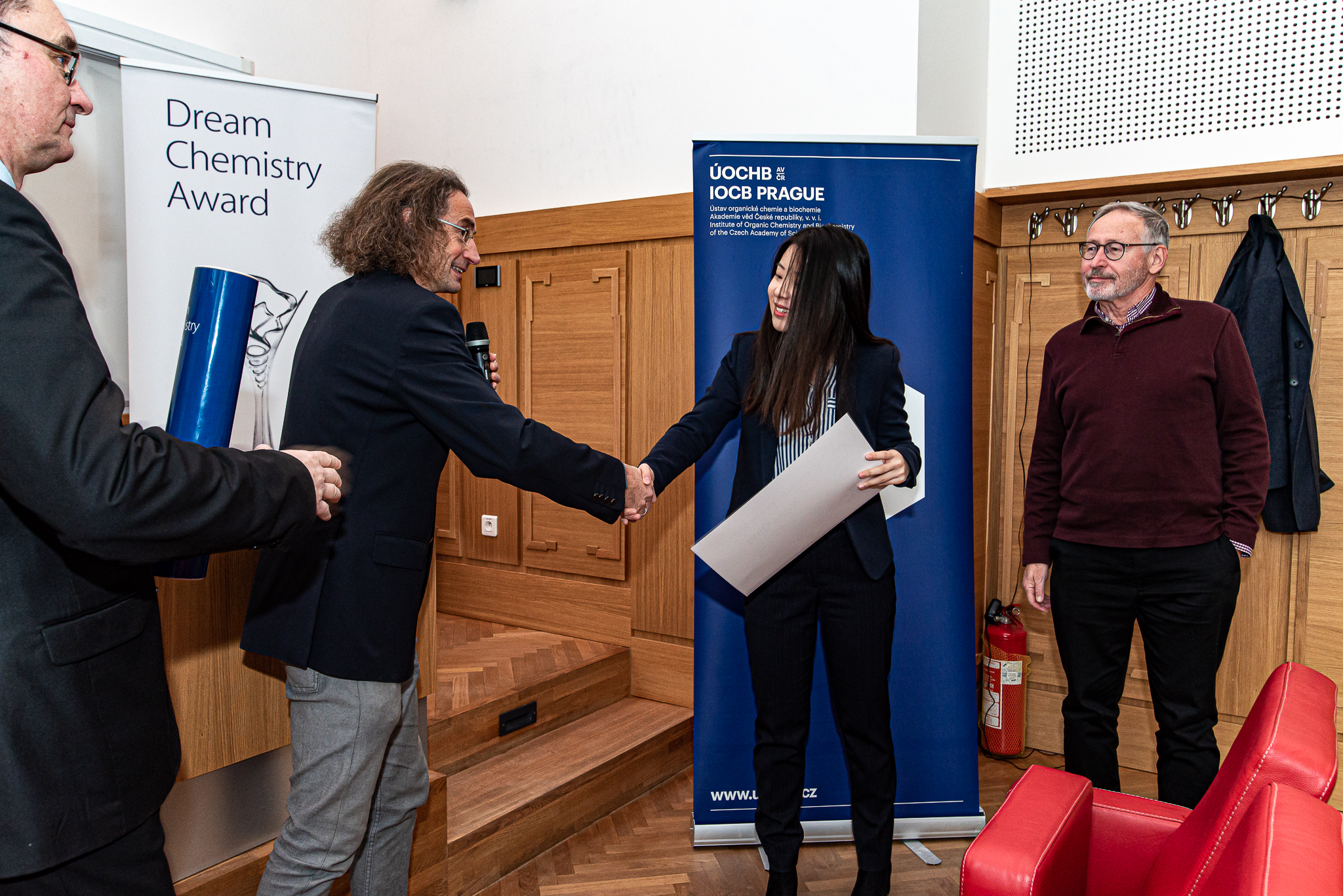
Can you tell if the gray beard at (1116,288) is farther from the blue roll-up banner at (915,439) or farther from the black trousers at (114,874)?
the black trousers at (114,874)

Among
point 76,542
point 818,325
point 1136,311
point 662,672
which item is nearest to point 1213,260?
point 1136,311

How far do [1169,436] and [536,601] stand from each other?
2809 mm

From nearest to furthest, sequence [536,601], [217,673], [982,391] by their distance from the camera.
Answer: [217,673]
[982,391]
[536,601]

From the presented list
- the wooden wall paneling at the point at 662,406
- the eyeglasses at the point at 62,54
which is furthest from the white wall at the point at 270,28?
the eyeglasses at the point at 62,54

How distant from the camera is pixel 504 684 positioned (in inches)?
131

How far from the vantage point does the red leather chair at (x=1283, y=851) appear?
0.75m

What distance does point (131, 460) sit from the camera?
1021 millimetres

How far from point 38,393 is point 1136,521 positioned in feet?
8.00

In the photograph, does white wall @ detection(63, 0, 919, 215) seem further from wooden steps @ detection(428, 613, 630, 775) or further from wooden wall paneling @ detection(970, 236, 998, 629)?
wooden steps @ detection(428, 613, 630, 775)

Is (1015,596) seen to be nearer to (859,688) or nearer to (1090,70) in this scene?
(859,688)

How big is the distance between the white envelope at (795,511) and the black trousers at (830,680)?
0.09 m

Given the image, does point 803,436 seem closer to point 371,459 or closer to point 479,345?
point 479,345

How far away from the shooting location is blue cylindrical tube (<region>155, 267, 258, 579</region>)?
142 centimetres

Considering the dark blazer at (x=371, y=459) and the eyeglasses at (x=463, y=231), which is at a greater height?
the eyeglasses at (x=463, y=231)
